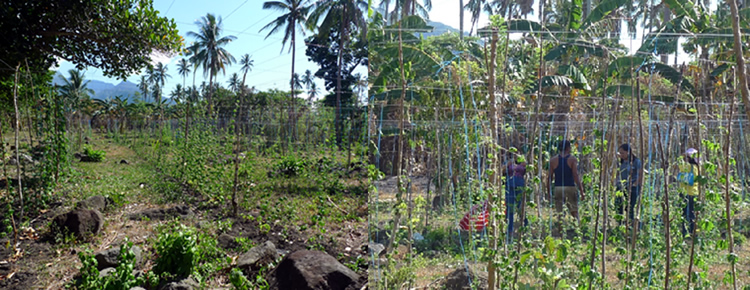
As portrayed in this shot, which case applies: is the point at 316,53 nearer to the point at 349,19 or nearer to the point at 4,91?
the point at 349,19

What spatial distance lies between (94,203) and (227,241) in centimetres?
205

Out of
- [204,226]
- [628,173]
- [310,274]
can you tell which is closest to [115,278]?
[310,274]

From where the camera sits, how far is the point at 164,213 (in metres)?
5.96

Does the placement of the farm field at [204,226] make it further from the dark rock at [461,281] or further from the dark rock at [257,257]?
the dark rock at [461,281]

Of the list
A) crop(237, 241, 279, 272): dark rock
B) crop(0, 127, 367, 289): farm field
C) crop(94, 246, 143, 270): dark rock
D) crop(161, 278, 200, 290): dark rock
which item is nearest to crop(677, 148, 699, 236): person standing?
crop(0, 127, 367, 289): farm field

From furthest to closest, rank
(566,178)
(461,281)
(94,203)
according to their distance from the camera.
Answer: (94,203) → (566,178) → (461,281)

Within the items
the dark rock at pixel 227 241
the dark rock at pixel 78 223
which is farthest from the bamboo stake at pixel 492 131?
the dark rock at pixel 78 223

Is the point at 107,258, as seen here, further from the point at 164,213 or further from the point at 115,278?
the point at 164,213

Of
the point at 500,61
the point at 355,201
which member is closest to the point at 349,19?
the point at 355,201

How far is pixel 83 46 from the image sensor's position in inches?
258

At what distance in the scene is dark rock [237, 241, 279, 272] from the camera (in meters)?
4.24

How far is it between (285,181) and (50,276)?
4.38 metres

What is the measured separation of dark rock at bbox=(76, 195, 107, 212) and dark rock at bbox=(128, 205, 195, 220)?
0.38 m

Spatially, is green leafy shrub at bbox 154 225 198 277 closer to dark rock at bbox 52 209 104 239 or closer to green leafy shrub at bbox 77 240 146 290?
green leafy shrub at bbox 77 240 146 290
